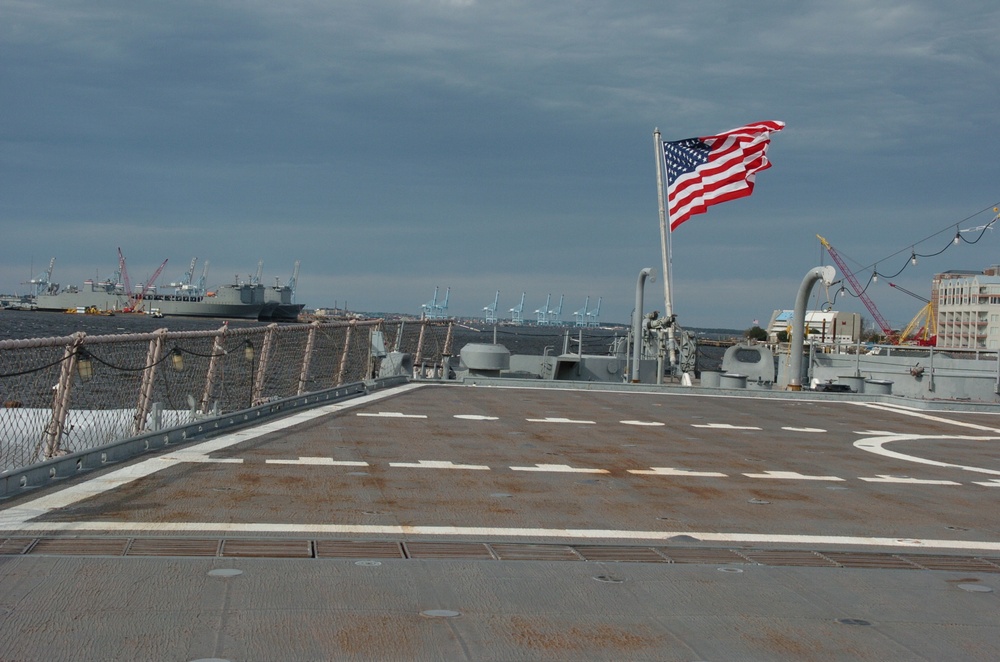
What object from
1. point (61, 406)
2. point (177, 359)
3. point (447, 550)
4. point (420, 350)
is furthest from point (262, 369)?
point (420, 350)

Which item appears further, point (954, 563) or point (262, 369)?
point (262, 369)

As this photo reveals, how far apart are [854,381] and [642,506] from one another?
56.2 ft

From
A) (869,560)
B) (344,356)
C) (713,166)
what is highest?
(713,166)

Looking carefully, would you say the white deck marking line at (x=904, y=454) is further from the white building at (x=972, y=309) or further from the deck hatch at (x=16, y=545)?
the white building at (x=972, y=309)

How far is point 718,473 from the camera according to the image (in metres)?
9.98

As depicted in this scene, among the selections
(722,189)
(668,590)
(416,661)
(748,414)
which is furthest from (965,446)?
(722,189)

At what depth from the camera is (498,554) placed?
618cm

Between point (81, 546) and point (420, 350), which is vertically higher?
point (420, 350)

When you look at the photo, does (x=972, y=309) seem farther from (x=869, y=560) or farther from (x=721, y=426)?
(x=869, y=560)

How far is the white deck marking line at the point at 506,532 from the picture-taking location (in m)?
6.37

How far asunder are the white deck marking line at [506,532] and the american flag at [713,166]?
19.9 m

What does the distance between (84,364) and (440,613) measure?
17.8 feet

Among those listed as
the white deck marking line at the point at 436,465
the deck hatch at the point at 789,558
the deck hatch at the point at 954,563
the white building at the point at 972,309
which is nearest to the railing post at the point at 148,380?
the white deck marking line at the point at 436,465

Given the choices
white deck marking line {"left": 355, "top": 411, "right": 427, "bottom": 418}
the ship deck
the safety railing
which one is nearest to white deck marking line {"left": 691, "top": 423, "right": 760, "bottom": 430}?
the ship deck
